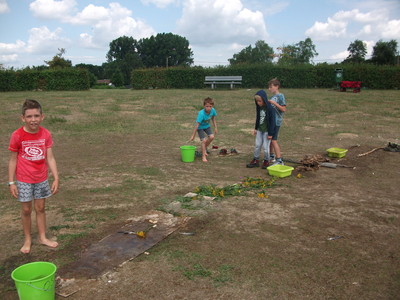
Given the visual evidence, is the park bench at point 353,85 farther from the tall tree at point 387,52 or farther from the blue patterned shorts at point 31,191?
the tall tree at point 387,52

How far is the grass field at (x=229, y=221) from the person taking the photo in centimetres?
316

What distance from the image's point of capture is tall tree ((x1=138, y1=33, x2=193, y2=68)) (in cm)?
9294

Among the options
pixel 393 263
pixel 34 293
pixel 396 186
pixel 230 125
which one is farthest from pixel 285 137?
pixel 34 293

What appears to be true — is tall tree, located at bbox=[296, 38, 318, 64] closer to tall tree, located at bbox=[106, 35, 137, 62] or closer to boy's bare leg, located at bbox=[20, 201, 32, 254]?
tall tree, located at bbox=[106, 35, 137, 62]

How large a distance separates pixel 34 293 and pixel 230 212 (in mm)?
2750

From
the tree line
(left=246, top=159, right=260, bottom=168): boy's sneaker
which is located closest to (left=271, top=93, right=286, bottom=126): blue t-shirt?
(left=246, top=159, right=260, bottom=168): boy's sneaker

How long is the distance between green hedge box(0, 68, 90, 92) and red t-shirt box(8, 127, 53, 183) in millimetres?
23580

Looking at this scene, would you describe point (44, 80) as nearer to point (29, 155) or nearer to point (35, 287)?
point (29, 155)

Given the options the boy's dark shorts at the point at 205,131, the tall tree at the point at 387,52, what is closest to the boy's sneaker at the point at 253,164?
the boy's dark shorts at the point at 205,131

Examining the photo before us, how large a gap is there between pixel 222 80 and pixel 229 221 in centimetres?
2369

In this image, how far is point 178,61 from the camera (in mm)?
94062

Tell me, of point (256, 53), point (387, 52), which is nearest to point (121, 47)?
point (256, 53)

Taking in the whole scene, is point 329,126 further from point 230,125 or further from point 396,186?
point 396,186

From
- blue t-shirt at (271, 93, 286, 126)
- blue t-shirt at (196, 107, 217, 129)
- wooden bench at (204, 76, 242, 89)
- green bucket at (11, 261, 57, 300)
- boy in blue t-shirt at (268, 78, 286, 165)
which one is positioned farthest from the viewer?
wooden bench at (204, 76, 242, 89)
